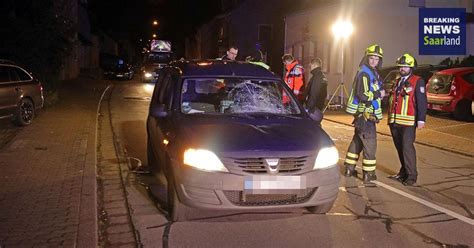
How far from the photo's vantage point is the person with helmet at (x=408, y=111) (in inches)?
310

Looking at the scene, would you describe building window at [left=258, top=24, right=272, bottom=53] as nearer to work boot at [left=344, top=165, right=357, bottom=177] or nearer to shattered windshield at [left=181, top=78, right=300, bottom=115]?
work boot at [left=344, top=165, right=357, bottom=177]

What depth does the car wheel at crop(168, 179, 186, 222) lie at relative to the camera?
593 centimetres

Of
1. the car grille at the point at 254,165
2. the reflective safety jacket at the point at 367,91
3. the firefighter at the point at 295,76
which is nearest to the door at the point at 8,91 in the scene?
the firefighter at the point at 295,76

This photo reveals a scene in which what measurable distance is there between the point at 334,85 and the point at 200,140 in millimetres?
17323

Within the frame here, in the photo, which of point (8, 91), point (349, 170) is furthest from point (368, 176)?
point (8, 91)

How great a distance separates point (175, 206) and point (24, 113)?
8.41 metres

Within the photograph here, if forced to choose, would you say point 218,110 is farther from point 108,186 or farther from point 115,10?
point 115,10

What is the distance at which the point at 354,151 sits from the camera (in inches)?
327

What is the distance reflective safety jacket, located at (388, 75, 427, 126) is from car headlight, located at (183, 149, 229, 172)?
3483mm

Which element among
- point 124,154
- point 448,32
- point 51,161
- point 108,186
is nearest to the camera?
point 108,186

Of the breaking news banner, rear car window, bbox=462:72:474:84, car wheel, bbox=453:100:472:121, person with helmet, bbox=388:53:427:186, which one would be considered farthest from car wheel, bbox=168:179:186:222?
the breaking news banner

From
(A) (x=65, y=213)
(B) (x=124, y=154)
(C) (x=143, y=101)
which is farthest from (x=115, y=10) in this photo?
(A) (x=65, y=213)

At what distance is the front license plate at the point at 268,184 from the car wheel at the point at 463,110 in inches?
459

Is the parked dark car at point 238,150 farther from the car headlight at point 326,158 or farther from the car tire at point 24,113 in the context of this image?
the car tire at point 24,113
